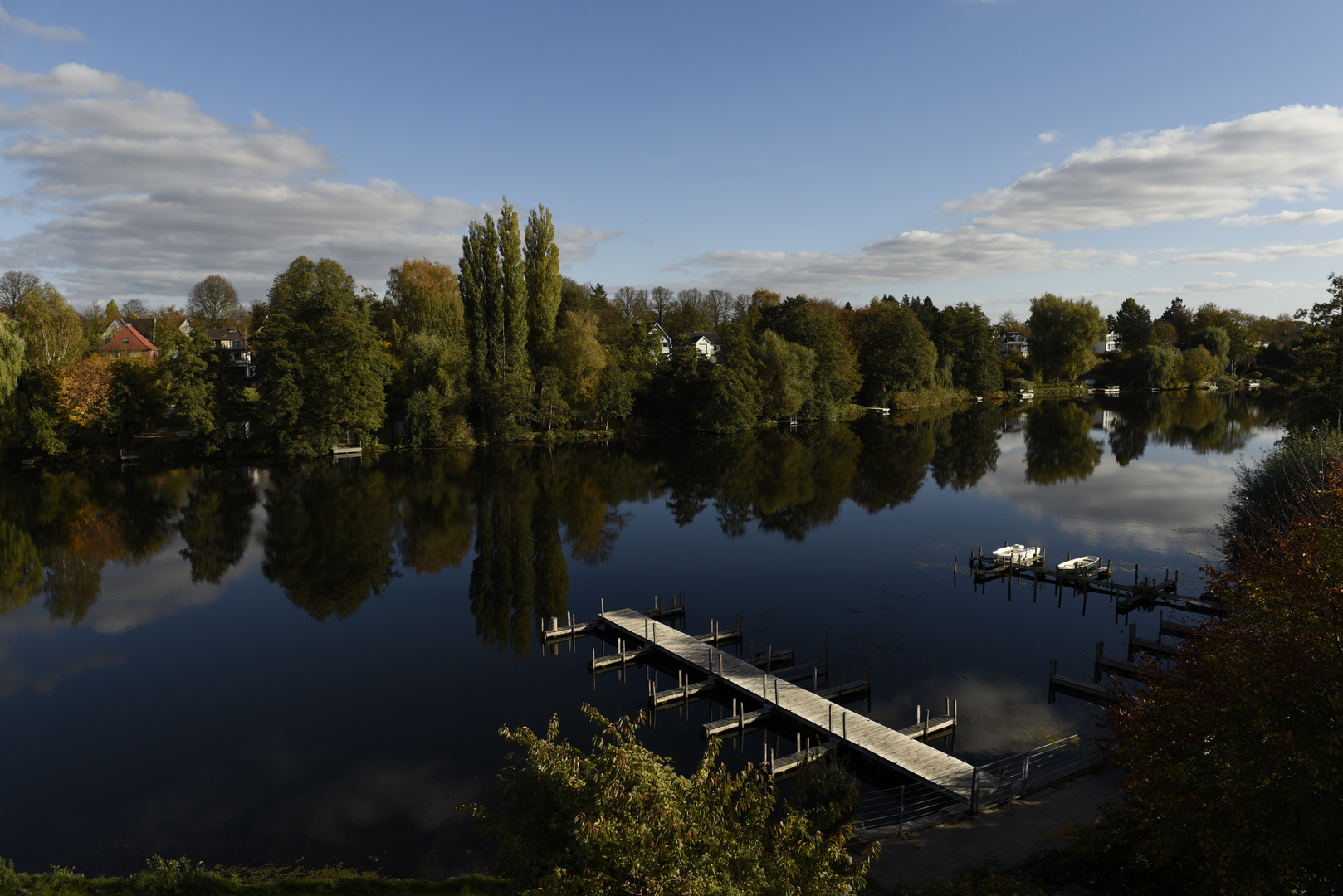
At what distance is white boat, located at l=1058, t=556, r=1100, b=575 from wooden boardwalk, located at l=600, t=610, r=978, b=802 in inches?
666

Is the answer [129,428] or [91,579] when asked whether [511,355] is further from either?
Result: [91,579]

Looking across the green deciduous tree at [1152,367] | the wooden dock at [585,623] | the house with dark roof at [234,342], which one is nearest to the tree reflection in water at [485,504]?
the wooden dock at [585,623]

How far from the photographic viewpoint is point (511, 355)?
77.8 meters

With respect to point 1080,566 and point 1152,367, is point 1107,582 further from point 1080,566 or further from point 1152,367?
point 1152,367

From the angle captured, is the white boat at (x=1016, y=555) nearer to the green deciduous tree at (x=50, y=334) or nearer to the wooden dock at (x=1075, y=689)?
the wooden dock at (x=1075, y=689)

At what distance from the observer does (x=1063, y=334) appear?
132m

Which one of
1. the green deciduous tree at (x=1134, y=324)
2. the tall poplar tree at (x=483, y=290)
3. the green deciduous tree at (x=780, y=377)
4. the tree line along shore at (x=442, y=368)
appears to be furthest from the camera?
the green deciduous tree at (x=1134, y=324)

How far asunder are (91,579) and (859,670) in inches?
1315

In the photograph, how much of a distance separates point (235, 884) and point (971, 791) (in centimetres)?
1431

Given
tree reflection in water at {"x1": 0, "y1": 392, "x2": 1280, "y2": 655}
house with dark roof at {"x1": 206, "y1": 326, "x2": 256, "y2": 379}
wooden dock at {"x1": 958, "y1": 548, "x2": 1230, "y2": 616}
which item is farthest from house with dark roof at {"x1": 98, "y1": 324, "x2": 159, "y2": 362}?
wooden dock at {"x1": 958, "y1": 548, "x2": 1230, "y2": 616}

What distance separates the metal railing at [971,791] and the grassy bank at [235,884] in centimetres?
787

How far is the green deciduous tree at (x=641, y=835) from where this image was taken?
24.3 ft

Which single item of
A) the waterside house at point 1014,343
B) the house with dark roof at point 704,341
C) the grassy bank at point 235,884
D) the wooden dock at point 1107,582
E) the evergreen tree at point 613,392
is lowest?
the grassy bank at point 235,884

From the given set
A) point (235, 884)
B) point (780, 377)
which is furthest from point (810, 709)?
point (780, 377)
